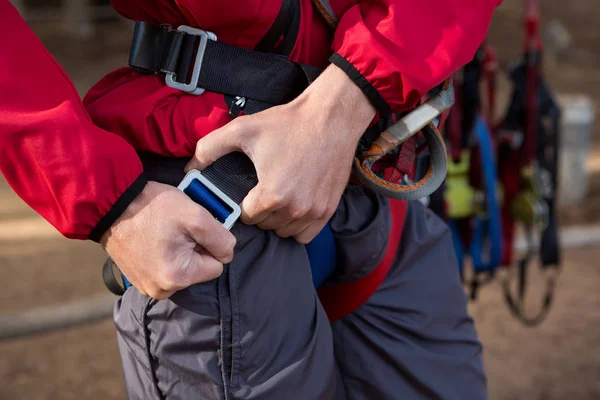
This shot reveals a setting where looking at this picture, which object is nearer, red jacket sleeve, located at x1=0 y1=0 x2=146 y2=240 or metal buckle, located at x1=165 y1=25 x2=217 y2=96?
red jacket sleeve, located at x1=0 y1=0 x2=146 y2=240

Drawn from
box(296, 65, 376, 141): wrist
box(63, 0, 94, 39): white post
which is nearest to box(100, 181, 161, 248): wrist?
box(296, 65, 376, 141): wrist

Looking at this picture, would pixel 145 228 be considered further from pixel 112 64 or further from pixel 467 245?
pixel 112 64

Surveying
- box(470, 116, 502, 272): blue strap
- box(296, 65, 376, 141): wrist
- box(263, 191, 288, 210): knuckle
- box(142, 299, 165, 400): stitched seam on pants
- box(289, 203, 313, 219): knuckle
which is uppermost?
box(296, 65, 376, 141): wrist

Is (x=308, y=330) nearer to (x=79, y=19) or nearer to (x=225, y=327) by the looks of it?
(x=225, y=327)

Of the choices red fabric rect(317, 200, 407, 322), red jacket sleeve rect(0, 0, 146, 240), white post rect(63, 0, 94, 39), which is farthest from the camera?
white post rect(63, 0, 94, 39)

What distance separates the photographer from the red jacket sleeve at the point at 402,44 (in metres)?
1.02

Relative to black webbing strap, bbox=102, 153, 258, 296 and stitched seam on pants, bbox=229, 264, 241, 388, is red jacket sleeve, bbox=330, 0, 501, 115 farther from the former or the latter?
stitched seam on pants, bbox=229, 264, 241, 388

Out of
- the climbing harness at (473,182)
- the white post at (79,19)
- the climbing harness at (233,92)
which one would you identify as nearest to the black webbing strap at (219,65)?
the climbing harness at (233,92)

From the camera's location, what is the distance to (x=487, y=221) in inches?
95.2

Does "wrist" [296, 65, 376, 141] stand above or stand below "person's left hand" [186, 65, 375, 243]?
above

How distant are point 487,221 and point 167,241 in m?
1.70

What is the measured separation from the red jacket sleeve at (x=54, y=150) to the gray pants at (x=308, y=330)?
168 millimetres

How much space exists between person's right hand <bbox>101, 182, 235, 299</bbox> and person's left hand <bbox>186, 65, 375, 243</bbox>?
0.07 meters

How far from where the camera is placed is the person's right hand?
3.01 ft
